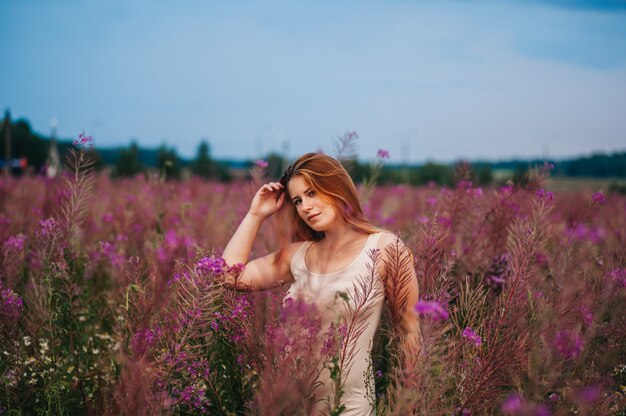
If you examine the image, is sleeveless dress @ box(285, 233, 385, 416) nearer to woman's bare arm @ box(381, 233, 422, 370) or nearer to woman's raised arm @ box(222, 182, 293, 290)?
woman's bare arm @ box(381, 233, 422, 370)

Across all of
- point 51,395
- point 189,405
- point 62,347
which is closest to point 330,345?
point 189,405

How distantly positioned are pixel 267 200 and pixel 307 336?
118 centimetres

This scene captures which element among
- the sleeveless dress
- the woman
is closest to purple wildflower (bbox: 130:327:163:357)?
the woman

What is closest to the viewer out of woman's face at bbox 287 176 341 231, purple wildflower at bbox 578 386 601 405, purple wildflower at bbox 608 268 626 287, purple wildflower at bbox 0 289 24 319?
purple wildflower at bbox 578 386 601 405

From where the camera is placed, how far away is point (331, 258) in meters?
2.36

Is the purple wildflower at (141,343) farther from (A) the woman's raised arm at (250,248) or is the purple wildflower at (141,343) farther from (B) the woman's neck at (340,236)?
(B) the woman's neck at (340,236)

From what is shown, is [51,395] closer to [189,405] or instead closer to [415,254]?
[189,405]

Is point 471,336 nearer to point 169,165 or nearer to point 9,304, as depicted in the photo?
point 9,304

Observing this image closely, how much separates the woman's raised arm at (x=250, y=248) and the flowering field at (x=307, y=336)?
8.7 inches

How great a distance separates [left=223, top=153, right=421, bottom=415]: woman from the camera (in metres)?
2.04

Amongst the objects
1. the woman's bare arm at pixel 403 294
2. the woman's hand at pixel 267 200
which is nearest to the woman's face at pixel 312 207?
the woman's hand at pixel 267 200

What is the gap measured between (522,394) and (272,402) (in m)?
0.85

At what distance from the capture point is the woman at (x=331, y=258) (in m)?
2.04

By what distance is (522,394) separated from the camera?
1.64m
